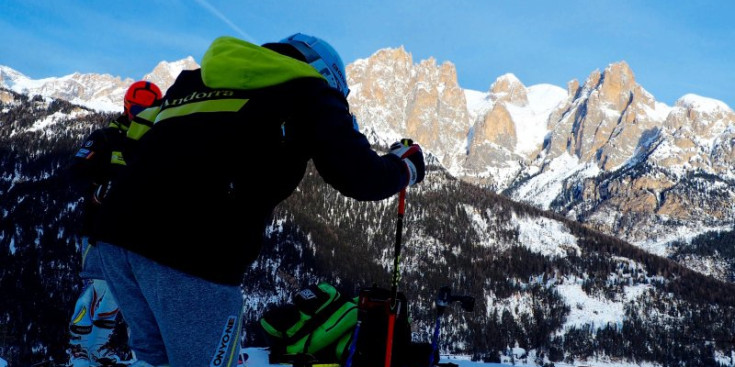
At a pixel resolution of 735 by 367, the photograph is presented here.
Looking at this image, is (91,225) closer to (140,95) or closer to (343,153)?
(140,95)

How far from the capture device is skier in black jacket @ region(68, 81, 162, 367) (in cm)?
617

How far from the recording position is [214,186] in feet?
7.84

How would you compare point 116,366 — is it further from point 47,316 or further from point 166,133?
point 47,316

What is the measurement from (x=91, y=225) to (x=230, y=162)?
445 centimetres

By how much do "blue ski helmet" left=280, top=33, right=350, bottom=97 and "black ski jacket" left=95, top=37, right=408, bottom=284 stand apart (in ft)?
1.50

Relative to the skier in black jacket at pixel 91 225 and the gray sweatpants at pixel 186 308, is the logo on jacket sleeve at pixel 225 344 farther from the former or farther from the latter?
the skier in black jacket at pixel 91 225

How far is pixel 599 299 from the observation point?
536ft

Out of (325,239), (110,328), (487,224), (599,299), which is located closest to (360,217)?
(325,239)

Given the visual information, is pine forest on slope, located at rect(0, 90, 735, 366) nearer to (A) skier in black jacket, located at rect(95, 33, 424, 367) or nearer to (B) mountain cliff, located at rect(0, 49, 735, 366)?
(B) mountain cliff, located at rect(0, 49, 735, 366)

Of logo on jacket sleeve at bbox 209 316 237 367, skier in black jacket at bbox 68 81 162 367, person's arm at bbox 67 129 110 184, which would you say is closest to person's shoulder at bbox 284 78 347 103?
logo on jacket sleeve at bbox 209 316 237 367

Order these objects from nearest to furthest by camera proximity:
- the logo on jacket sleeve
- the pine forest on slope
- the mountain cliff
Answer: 1. the logo on jacket sleeve
2. the mountain cliff
3. the pine forest on slope

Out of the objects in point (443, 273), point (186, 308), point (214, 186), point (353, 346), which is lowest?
point (353, 346)

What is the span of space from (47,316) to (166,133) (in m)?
136

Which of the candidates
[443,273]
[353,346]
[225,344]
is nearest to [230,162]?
[225,344]
